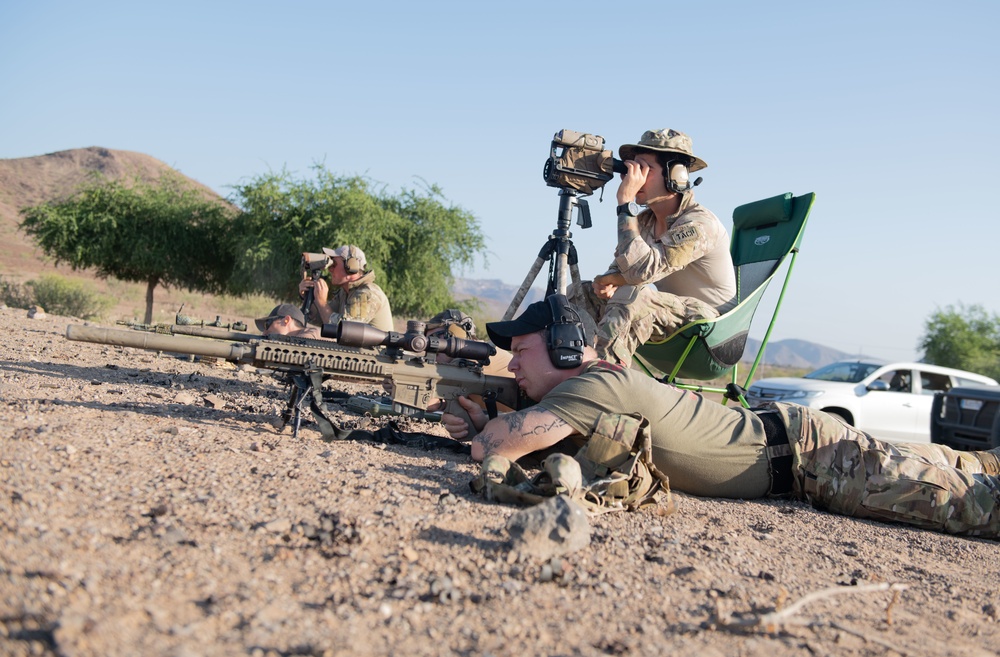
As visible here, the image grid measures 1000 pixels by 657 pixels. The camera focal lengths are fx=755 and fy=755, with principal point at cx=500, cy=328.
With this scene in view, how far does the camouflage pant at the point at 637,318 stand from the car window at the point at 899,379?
7961 millimetres

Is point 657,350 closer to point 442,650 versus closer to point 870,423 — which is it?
point 442,650

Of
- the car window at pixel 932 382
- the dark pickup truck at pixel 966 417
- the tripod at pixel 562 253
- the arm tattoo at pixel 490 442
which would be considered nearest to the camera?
the arm tattoo at pixel 490 442

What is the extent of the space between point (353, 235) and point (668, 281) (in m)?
12.2

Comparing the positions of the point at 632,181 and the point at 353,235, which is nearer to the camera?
the point at 632,181

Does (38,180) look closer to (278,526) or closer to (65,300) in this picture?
(65,300)

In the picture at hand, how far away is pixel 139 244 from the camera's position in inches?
711

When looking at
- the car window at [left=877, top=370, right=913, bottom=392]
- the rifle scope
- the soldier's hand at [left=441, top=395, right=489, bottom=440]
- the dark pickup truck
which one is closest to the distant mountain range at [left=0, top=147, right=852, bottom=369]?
the car window at [left=877, top=370, right=913, bottom=392]

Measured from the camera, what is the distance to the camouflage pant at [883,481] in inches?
152

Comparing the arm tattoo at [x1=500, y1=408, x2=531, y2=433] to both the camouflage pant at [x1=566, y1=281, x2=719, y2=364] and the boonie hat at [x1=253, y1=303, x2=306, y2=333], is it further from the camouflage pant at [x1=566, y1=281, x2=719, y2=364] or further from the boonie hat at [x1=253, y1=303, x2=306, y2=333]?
the boonie hat at [x1=253, y1=303, x2=306, y2=333]

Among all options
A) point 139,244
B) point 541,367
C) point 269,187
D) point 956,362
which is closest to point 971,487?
point 541,367

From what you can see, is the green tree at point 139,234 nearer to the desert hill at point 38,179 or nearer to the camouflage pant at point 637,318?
the camouflage pant at point 637,318

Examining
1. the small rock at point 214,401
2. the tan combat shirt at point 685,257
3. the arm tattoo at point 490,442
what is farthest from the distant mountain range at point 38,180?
the arm tattoo at point 490,442

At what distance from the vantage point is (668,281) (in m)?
5.86

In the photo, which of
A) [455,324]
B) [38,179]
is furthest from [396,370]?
[38,179]
